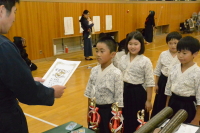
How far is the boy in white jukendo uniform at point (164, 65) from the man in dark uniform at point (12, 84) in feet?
6.27

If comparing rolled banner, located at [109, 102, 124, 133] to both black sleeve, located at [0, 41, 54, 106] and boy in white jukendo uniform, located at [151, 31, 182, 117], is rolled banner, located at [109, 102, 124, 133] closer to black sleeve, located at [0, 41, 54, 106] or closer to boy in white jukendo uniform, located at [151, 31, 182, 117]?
black sleeve, located at [0, 41, 54, 106]

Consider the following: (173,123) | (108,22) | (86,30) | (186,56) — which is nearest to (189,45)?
(186,56)

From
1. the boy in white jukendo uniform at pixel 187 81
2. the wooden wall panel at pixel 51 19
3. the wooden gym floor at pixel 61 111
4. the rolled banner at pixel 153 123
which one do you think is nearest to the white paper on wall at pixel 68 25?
the wooden wall panel at pixel 51 19

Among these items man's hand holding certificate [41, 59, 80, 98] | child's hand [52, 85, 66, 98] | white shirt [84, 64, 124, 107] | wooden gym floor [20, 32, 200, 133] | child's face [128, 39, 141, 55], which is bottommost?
wooden gym floor [20, 32, 200, 133]

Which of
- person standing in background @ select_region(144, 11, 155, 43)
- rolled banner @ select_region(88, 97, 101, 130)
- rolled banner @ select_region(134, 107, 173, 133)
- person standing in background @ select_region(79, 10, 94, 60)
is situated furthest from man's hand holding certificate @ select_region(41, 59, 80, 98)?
person standing in background @ select_region(144, 11, 155, 43)

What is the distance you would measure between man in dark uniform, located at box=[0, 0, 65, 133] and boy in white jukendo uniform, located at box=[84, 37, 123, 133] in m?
0.84

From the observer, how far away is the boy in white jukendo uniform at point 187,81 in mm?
2151

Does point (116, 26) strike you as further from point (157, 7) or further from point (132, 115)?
point (132, 115)

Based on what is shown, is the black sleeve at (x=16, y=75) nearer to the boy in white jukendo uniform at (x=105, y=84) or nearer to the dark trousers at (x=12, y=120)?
the dark trousers at (x=12, y=120)

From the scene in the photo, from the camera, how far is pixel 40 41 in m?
7.73

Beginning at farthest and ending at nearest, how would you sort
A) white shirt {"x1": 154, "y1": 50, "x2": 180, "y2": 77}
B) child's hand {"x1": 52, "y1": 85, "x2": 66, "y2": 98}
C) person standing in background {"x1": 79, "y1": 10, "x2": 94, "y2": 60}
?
person standing in background {"x1": 79, "y1": 10, "x2": 94, "y2": 60}
white shirt {"x1": 154, "y1": 50, "x2": 180, "y2": 77}
child's hand {"x1": 52, "y1": 85, "x2": 66, "y2": 98}

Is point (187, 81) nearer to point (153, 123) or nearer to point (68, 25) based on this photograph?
point (153, 123)

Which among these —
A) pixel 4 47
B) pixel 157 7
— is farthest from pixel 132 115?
pixel 157 7

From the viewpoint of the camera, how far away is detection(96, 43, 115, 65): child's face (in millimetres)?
2227
